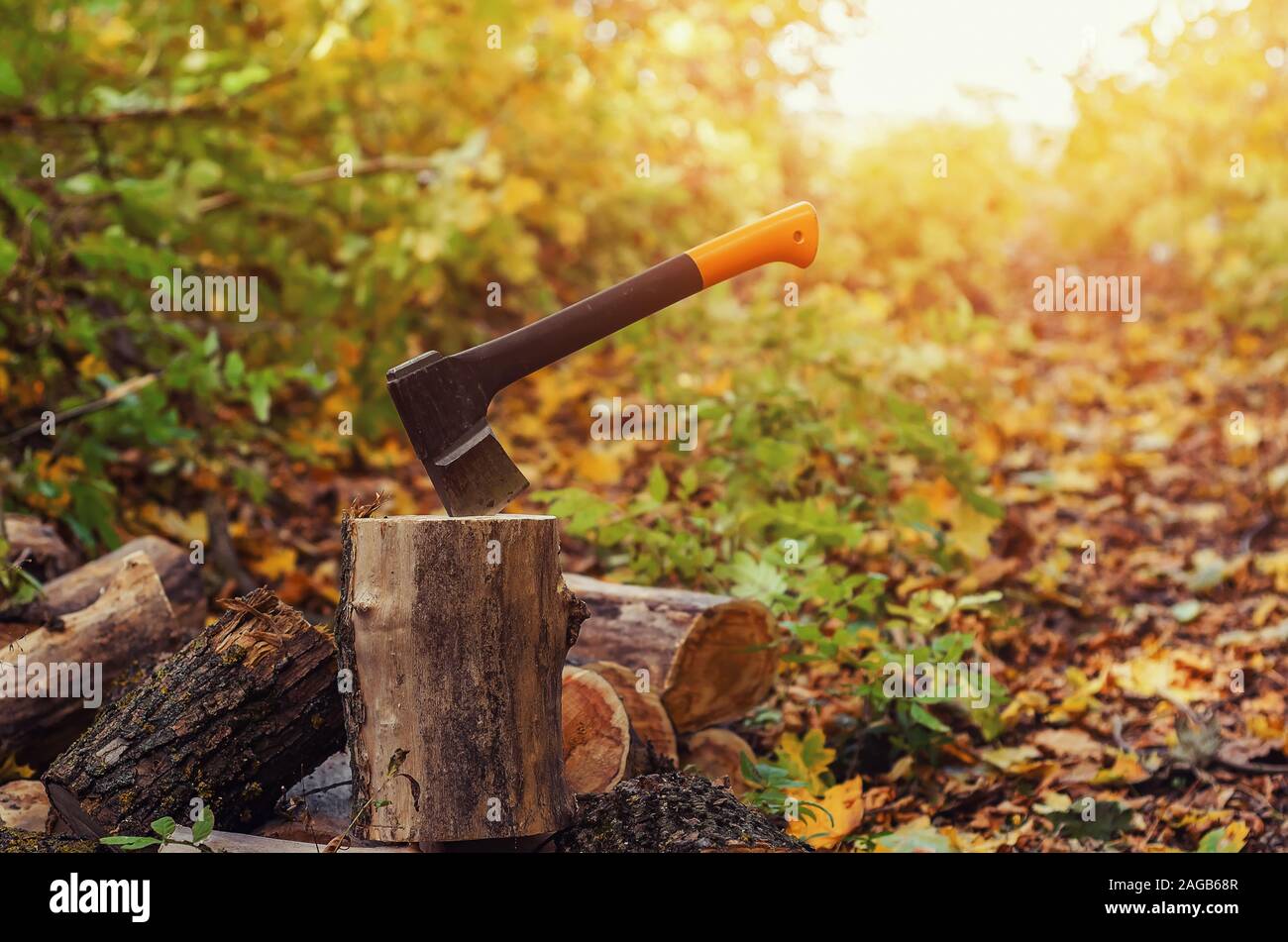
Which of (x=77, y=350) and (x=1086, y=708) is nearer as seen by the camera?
(x=1086, y=708)

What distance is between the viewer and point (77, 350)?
4512 millimetres

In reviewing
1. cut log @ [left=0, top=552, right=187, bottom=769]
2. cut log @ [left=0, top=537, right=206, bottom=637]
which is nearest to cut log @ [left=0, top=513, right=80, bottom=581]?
cut log @ [left=0, top=537, right=206, bottom=637]

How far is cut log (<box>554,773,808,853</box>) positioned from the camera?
2.20 metres

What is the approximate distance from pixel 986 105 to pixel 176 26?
513 centimetres

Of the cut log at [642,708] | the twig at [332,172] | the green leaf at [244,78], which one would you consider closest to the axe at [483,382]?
the cut log at [642,708]

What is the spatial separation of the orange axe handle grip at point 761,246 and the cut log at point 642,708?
100 cm

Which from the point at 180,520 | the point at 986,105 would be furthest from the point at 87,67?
the point at 986,105

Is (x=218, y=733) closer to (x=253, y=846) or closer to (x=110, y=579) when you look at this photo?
(x=253, y=846)

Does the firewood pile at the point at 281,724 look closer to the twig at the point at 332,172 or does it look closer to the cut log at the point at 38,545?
the cut log at the point at 38,545

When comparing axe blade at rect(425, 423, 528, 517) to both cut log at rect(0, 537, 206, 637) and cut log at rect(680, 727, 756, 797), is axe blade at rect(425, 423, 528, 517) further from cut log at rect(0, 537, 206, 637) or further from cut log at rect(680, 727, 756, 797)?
cut log at rect(0, 537, 206, 637)

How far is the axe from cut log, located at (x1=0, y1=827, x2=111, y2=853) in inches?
36.8

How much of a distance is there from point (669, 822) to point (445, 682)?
0.50 meters

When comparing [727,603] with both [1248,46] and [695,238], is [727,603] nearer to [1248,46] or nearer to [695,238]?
[695,238]

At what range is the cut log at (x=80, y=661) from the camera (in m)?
2.84
